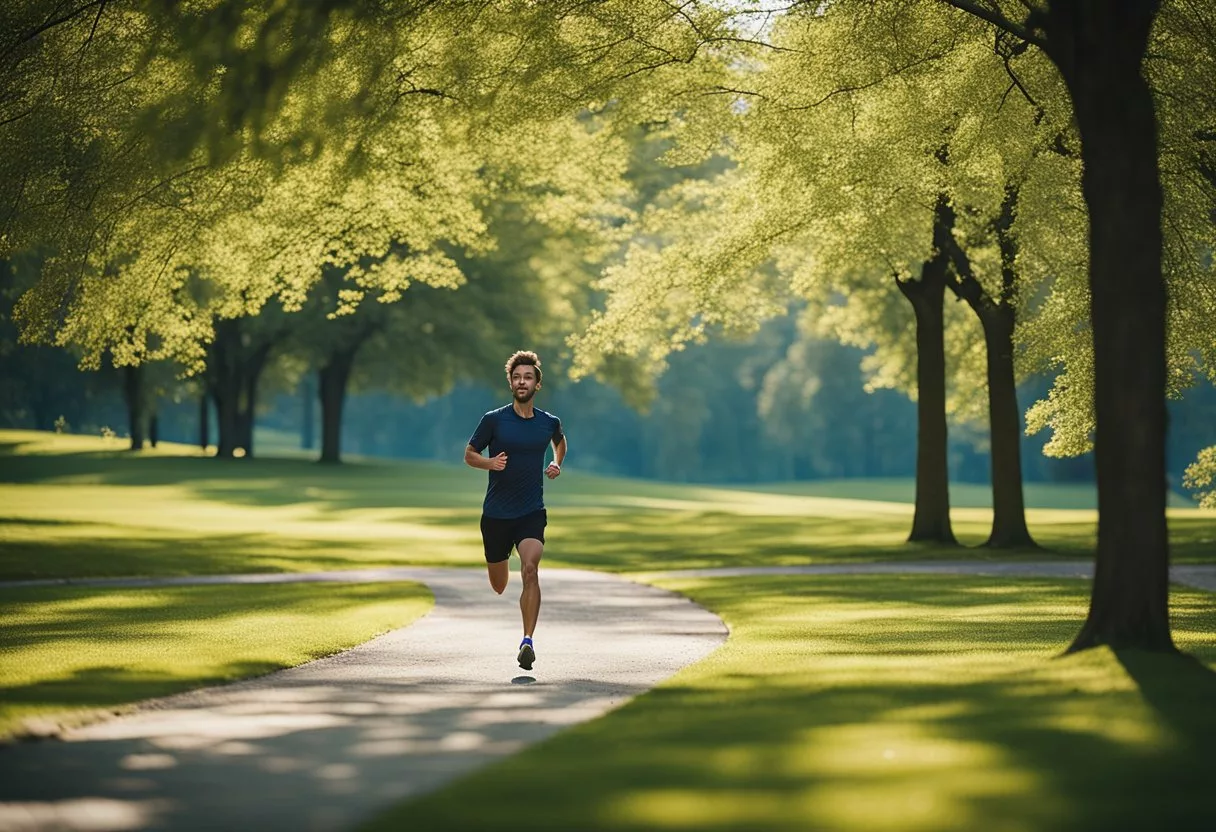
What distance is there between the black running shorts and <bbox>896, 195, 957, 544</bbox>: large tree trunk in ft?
62.1

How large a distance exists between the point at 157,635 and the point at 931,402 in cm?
1947

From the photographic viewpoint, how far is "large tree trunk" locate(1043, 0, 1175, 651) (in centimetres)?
1008

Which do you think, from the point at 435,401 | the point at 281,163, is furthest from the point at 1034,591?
the point at 435,401

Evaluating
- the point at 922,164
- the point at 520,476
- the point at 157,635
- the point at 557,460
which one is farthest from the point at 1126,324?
the point at 922,164

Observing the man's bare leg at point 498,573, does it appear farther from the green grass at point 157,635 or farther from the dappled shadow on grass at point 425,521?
the dappled shadow on grass at point 425,521

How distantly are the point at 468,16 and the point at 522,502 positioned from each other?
20.0ft

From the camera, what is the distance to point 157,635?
14.0 m

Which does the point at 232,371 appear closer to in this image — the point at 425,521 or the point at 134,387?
the point at 134,387

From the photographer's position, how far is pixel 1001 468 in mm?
28703

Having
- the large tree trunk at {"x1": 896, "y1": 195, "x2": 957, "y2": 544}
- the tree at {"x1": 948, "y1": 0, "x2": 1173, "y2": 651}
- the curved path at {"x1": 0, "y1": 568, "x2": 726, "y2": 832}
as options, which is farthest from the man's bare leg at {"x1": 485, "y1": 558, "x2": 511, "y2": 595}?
the large tree trunk at {"x1": 896, "y1": 195, "x2": 957, "y2": 544}

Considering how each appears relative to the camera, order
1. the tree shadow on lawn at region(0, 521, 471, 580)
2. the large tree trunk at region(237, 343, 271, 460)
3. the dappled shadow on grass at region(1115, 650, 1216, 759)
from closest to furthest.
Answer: the dappled shadow on grass at region(1115, 650, 1216, 759) → the tree shadow on lawn at region(0, 521, 471, 580) → the large tree trunk at region(237, 343, 271, 460)

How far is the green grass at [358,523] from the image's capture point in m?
27.1

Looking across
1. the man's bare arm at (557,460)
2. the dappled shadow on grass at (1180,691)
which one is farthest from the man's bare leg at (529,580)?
the dappled shadow on grass at (1180,691)

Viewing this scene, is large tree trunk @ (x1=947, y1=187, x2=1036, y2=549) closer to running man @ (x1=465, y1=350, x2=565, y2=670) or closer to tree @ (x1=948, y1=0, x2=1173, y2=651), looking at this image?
tree @ (x1=948, y1=0, x2=1173, y2=651)
